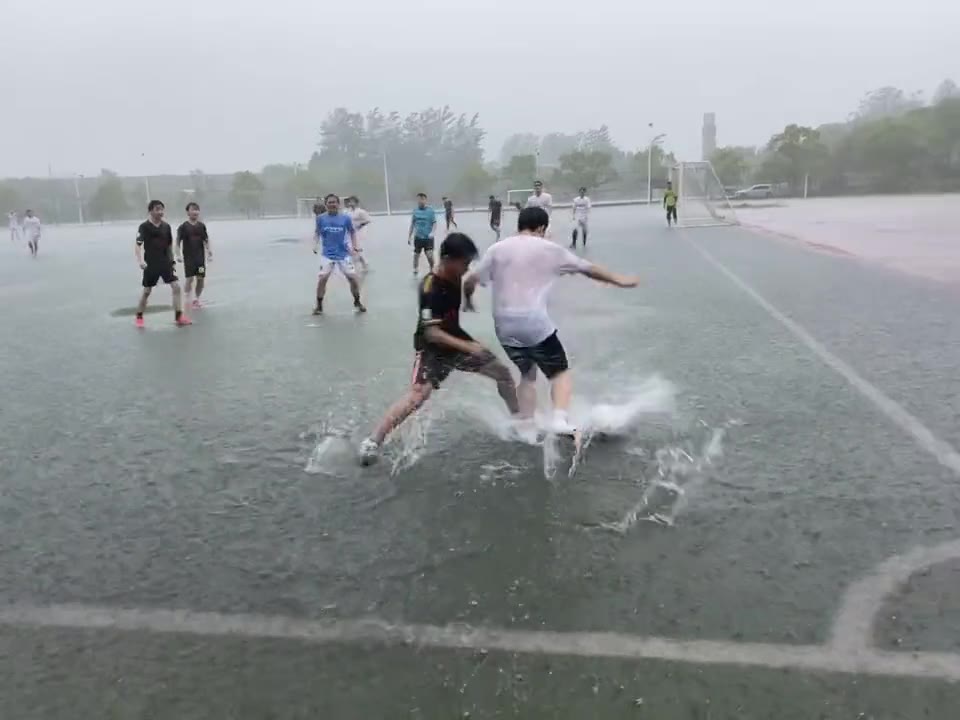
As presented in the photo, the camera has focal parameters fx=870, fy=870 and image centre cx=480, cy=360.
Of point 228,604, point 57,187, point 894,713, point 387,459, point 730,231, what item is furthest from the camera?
point 57,187

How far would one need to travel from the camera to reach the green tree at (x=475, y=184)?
80500 millimetres

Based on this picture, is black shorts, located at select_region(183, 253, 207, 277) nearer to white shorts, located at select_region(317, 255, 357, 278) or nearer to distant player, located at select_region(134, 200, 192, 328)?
distant player, located at select_region(134, 200, 192, 328)

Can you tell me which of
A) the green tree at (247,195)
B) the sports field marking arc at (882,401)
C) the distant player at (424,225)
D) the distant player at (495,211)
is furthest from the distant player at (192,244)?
Result: the green tree at (247,195)

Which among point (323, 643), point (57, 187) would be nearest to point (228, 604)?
point (323, 643)

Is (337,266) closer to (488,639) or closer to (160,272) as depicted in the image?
(160,272)

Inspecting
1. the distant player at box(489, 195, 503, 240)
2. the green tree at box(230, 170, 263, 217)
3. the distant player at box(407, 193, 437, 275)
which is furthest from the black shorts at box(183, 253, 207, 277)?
the green tree at box(230, 170, 263, 217)

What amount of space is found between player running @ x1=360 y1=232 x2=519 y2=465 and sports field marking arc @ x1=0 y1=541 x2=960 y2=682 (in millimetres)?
1861

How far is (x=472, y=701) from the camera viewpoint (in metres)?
2.81

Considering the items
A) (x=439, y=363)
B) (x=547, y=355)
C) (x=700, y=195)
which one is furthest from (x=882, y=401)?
(x=700, y=195)

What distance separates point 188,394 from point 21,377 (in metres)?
2.17

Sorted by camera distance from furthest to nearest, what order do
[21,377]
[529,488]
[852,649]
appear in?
[21,377] → [529,488] → [852,649]

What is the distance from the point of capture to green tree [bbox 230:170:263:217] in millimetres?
83125

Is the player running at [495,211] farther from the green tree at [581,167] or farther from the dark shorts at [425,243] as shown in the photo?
the green tree at [581,167]

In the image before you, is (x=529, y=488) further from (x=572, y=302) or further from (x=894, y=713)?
(x=572, y=302)
